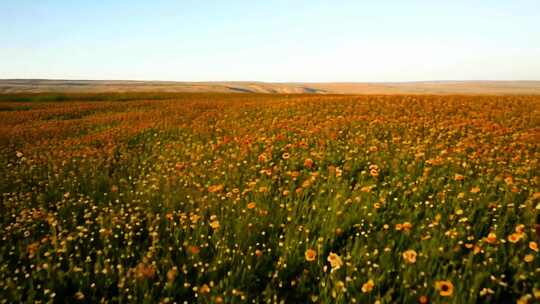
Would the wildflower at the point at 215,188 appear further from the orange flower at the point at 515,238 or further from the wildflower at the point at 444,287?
the orange flower at the point at 515,238

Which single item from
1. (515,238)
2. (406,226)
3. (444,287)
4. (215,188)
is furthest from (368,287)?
(215,188)

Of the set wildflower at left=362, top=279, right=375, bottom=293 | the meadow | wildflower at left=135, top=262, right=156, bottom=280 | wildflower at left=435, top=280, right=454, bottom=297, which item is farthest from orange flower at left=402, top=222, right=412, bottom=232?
wildflower at left=135, top=262, right=156, bottom=280

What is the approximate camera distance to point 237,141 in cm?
816

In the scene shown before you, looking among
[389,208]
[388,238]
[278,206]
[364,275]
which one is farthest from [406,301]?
[278,206]

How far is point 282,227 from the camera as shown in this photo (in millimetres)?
3904

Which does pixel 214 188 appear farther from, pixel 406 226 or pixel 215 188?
pixel 406 226

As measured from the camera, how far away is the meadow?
2777 millimetres

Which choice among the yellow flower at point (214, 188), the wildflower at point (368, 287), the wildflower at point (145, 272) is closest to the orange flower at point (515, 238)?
the wildflower at point (368, 287)

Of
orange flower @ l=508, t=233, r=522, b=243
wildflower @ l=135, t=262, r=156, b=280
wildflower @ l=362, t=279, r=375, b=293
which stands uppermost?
orange flower @ l=508, t=233, r=522, b=243

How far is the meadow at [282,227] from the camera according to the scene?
278 centimetres

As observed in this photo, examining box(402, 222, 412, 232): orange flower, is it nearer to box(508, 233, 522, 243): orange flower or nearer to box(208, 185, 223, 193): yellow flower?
box(508, 233, 522, 243): orange flower

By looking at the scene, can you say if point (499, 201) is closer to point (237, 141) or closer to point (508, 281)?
point (508, 281)

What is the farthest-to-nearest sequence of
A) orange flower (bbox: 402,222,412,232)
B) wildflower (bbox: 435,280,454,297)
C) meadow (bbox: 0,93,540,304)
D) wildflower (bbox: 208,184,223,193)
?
wildflower (bbox: 208,184,223,193) < orange flower (bbox: 402,222,412,232) < meadow (bbox: 0,93,540,304) < wildflower (bbox: 435,280,454,297)

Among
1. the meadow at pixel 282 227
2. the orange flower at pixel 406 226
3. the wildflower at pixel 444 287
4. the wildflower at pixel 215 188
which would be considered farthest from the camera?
the wildflower at pixel 215 188
